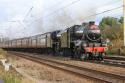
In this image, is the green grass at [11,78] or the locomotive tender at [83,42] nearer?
the green grass at [11,78]

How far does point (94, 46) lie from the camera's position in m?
28.3

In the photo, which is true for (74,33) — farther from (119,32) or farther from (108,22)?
(108,22)

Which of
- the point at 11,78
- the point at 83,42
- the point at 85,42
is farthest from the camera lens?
the point at 85,42

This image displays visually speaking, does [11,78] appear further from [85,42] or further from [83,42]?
[85,42]

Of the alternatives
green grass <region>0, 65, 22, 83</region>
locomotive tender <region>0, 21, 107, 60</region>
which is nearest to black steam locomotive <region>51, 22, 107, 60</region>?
locomotive tender <region>0, 21, 107, 60</region>

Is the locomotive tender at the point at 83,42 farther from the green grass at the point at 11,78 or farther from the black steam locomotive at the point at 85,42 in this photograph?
the green grass at the point at 11,78

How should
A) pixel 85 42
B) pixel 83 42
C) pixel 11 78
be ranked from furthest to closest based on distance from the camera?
pixel 85 42 → pixel 83 42 → pixel 11 78

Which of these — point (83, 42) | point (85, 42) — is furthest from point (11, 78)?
point (85, 42)

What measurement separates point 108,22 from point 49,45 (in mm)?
49784

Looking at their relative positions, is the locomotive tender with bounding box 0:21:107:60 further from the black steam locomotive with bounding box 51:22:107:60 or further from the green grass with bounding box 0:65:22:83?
the green grass with bounding box 0:65:22:83

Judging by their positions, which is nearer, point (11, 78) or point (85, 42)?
point (11, 78)

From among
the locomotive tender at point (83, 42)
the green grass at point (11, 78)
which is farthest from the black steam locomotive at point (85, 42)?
the green grass at point (11, 78)

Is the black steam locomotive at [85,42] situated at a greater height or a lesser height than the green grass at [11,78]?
greater

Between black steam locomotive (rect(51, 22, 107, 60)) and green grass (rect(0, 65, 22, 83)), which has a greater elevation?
black steam locomotive (rect(51, 22, 107, 60))
